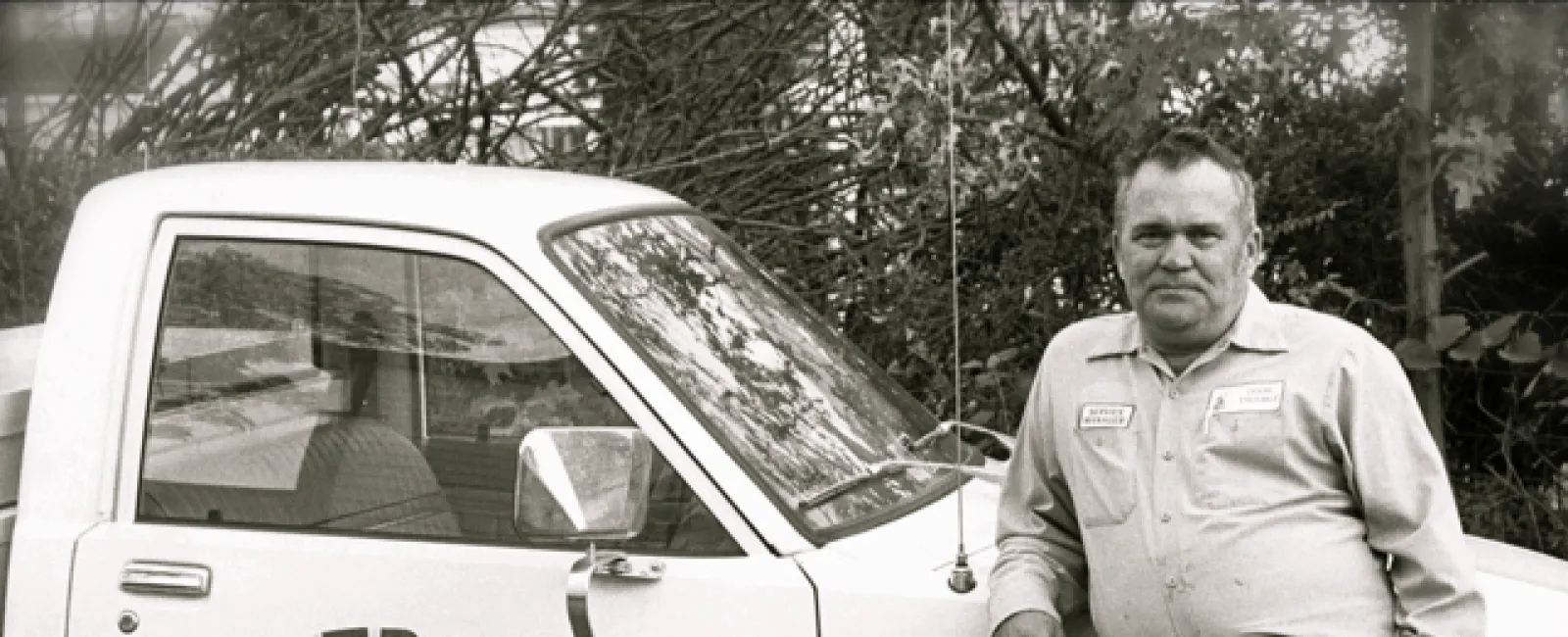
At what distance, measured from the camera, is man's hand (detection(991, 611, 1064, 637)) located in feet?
10.1

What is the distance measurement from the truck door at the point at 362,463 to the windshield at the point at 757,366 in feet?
0.48

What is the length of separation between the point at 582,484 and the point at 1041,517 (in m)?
0.82

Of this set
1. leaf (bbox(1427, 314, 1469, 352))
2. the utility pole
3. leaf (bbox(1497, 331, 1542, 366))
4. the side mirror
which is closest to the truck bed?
the side mirror

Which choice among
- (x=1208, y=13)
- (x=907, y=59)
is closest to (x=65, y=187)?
(x=907, y=59)

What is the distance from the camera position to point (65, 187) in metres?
7.94

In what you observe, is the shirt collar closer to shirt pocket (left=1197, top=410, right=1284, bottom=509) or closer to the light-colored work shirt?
the light-colored work shirt

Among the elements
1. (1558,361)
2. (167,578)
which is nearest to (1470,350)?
(1558,361)

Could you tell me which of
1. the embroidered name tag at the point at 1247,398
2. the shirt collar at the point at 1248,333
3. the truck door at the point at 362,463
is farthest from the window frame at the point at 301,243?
the embroidered name tag at the point at 1247,398

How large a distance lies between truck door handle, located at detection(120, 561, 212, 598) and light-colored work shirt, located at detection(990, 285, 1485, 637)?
1.35m

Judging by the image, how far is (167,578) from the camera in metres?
3.46

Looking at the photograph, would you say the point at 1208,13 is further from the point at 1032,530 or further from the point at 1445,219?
the point at 1032,530

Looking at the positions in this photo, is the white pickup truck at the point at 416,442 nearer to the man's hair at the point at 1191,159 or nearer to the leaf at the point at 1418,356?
the man's hair at the point at 1191,159

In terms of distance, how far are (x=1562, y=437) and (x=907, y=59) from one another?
2731mm

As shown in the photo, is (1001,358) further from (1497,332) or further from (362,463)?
(362,463)
